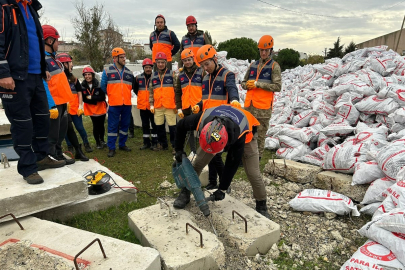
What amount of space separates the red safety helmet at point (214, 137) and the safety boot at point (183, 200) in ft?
2.97

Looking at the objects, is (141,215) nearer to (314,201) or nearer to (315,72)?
(314,201)

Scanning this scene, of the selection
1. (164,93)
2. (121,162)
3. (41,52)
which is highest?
(41,52)

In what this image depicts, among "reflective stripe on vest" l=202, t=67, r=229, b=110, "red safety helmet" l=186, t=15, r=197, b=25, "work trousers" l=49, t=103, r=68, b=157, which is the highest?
"red safety helmet" l=186, t=15, r=197, b=25

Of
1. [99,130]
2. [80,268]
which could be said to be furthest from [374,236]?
[99,130]

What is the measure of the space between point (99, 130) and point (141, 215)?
3.34m

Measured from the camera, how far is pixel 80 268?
73.7 inches

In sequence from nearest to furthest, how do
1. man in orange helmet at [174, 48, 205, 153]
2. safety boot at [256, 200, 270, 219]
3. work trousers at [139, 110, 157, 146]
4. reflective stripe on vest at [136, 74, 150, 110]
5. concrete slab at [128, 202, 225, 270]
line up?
concrete slab at [128, 202, 225, 270], safety boot at [256, 200, 270, 219], man in orange helmet at [174, 48, 205, 153], reflective stripe on vest at [136, 74, 150, 110], work trousers at [139, 110, 157, 146]

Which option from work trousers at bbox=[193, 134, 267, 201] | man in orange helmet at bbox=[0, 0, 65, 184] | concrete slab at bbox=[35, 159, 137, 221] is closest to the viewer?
man in orange helmet at bbox=[0, 0, 65, 184]

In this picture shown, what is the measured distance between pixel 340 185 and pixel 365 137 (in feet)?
3.45

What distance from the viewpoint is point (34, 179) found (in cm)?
267

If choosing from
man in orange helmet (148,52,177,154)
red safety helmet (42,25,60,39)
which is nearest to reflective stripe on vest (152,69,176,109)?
man in orange helmet (148,52,177,154)

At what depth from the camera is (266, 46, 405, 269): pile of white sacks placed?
2.16 meters

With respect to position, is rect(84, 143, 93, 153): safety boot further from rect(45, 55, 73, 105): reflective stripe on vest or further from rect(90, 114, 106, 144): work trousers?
rect(45, 55, 73, 105): reflective stripe on vest

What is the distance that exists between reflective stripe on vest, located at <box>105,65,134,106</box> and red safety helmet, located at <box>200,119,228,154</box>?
3125 millimetres
